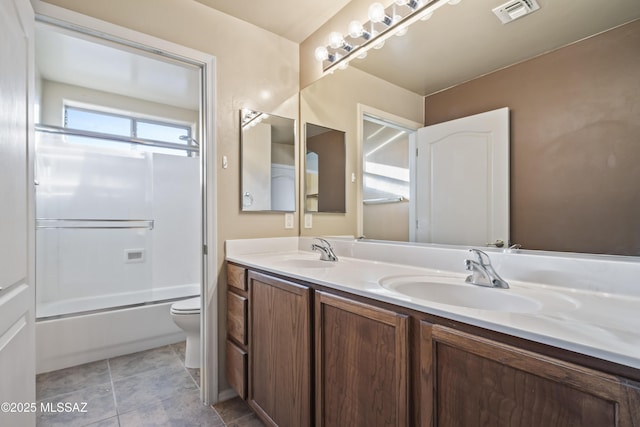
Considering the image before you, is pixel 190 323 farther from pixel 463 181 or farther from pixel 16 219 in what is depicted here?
pixel 463 181

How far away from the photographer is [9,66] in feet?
3.16

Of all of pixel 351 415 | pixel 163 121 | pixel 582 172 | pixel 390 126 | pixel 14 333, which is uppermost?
pixel 163 121

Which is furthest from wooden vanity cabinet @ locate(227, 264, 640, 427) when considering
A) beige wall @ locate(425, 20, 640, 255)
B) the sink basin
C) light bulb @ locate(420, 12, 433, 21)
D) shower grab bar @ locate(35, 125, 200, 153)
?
shower grab bar @ locate(35, 125, 200, 153)

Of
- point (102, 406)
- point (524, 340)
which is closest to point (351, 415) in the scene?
point (524, 340)

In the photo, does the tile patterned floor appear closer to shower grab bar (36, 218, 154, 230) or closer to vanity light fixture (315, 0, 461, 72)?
shower grab bar (36, 218, 154, 230)

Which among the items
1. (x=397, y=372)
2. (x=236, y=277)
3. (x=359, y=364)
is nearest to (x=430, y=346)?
(x=397, y=372)

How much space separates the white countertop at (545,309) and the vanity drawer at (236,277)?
15 cm

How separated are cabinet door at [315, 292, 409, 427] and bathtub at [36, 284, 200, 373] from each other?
1.91m

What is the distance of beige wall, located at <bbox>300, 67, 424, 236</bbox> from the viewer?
61.1 inches

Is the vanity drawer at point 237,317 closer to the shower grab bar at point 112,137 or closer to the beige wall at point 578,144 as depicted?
the beige wall at point 578,144

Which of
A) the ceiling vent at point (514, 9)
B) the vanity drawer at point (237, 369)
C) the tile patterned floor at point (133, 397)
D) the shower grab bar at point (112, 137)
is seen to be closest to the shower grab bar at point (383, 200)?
the ceiling vent at point (514, 9)

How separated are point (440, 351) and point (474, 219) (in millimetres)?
674

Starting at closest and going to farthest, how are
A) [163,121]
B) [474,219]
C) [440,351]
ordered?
[440,351], [474,219], [163,121]

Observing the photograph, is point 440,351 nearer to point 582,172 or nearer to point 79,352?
point 582,172
